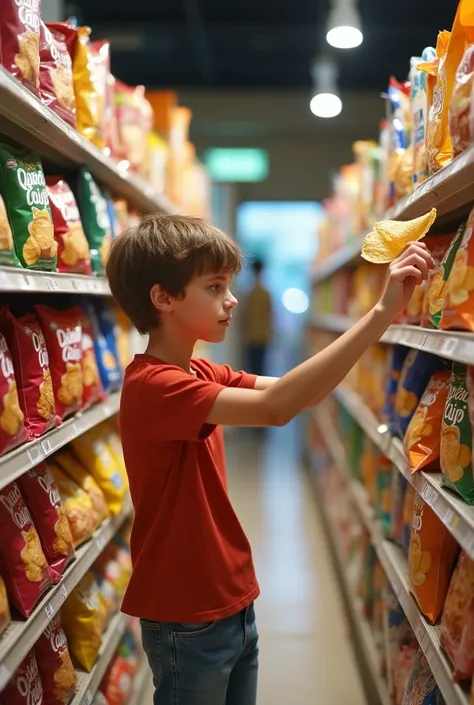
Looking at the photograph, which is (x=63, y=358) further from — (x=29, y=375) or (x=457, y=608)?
(x=457, y=608)

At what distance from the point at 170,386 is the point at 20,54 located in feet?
2.67

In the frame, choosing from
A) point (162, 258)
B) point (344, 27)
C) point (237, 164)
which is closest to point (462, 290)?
point (162, 258)

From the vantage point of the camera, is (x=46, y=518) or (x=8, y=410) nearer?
(x=8, y=410)

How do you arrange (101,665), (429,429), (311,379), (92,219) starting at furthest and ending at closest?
1. (92,219)
2. (101,665)
3. (429,429)
4. (311,379)

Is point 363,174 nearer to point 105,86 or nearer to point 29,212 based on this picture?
point 105,86

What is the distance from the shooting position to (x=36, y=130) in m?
1.82

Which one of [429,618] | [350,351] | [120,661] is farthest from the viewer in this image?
[120,661]

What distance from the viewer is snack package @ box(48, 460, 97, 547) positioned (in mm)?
1998

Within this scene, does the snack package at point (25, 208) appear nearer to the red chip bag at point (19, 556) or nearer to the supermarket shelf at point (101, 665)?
the red chip bag at point (19, 556)

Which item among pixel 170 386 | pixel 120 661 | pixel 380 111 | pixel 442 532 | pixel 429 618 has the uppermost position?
pixel 380 111

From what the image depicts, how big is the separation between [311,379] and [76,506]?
95 cm

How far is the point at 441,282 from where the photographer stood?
1.76m

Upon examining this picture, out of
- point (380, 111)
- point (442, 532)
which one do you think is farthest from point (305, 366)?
point (380, 111)

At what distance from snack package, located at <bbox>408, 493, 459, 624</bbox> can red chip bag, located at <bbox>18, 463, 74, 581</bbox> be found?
866 millimetres
